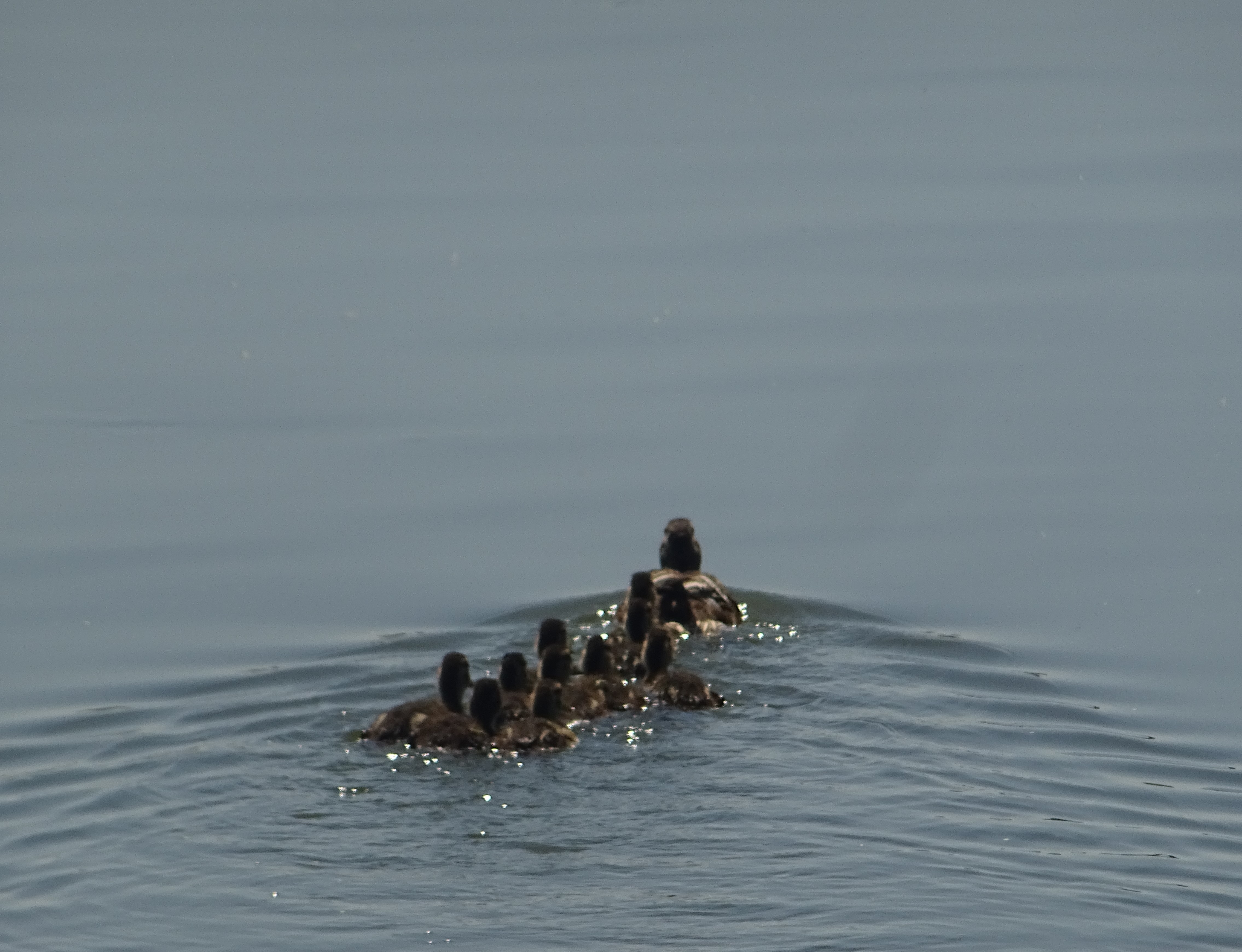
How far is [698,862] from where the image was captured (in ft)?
29.6

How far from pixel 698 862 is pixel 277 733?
2.30m

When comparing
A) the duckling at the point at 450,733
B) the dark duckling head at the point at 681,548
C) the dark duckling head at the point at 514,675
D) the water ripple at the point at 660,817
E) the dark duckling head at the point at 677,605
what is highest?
the dark duckling head at the point at 681,548

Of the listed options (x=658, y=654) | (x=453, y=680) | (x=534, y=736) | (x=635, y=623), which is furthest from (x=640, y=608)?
(x=534, y=736)

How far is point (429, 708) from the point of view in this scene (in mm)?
10406

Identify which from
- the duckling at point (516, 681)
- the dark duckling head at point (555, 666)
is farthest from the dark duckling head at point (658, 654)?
the duckling at point (516, 681)

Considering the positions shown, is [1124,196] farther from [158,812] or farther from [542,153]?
[158,812]

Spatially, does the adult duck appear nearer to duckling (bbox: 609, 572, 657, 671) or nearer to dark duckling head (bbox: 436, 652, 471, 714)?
duckling (bbox: 609, 572, 657, 671)

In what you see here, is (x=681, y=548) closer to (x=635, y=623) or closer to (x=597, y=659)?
(x=635, y=623)

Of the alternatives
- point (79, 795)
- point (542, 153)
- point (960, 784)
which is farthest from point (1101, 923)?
point (542, 153)

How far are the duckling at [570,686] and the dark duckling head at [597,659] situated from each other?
0.27 ft

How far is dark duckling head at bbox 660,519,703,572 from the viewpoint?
12.5m

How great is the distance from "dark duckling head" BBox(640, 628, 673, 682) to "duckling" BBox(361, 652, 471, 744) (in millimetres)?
1009

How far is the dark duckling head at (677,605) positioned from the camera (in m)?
12.0

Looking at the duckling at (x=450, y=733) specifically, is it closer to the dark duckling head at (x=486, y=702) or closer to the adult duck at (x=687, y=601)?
the dark duckling head at (x=486, y=702)
